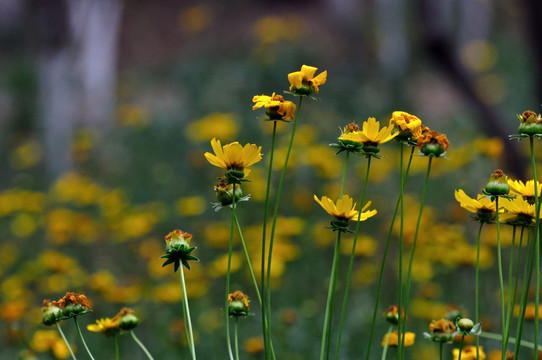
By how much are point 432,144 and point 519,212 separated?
0.52 feet

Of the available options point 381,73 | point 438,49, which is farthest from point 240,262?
point 381,73

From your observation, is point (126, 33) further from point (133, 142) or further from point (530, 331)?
point (530, 331)

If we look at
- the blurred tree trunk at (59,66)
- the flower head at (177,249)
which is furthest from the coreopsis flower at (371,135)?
the blurred tree trunk at (59,66)

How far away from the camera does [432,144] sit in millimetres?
813

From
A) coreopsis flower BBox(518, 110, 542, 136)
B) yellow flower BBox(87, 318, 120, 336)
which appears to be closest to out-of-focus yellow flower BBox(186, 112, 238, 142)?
yellow flower BBox(87, 318, 120, 336)

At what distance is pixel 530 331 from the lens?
6.40 feet

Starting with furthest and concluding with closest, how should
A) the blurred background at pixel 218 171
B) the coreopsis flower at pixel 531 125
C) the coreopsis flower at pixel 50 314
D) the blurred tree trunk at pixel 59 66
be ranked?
1. the blurred tree trunk at pixel 59 66
2. the blurred background at pixel 218 171
3. the coreopsis flower at pixel 50 314
4. the coreopsis flower at pixel 531 125

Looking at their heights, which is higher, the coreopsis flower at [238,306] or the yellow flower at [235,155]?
the yellow flower at [235,155]

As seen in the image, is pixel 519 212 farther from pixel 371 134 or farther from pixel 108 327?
pixel 108 327

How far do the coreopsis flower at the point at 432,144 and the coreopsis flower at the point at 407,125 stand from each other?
12 mm

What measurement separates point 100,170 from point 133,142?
2.63 ft

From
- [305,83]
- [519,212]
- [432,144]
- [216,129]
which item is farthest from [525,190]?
[216,129]

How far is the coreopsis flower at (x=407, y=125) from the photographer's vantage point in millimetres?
797

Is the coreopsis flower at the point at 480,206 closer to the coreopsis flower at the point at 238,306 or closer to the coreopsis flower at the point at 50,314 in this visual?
the coreopsis flower at the point at 238,306
